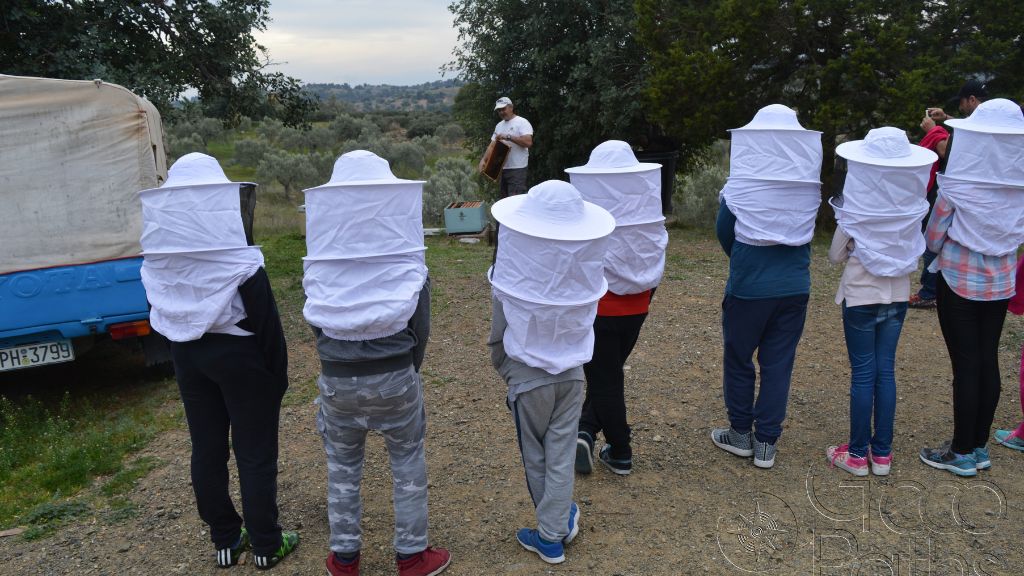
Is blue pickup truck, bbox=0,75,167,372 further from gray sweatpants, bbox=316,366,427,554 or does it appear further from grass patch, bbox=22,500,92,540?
gray sweatpants, bbox=316,366,427,554

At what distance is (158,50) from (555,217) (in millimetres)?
8255

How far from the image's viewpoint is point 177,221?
3250mm

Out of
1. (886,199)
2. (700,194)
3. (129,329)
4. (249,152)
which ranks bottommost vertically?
(129,329)

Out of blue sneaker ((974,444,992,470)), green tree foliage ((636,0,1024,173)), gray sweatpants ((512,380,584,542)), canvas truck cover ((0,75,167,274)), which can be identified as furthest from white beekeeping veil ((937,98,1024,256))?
green tree foliage ((636,0,1024,173))

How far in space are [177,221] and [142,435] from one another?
8.63ft

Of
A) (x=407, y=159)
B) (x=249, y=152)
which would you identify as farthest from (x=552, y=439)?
(x=249, y=152)

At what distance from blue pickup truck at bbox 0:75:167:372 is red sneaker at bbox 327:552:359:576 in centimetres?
308

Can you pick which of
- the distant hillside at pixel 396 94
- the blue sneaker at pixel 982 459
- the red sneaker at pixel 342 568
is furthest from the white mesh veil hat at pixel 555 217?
the distant hillside at pixel 396 94

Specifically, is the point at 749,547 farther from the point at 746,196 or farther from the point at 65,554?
the point at 65,554

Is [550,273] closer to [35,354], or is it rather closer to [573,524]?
[573,524]

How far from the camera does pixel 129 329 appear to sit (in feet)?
18.2

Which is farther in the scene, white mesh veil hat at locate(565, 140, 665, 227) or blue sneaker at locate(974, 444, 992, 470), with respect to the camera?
blue sneaker at locate(974, 444, 992, 470)

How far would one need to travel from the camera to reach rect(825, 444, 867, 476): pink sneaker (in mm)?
4305

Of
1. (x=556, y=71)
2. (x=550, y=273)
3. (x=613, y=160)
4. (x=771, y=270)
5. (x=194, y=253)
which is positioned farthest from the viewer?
(x=556, y=71)
